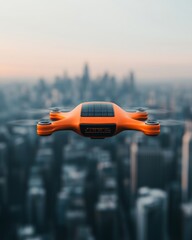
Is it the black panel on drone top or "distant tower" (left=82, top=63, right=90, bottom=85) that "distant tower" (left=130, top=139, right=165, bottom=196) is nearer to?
"distant tower" (left=82, top=63, right=90, bottom=85)

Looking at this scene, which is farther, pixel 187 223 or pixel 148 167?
pixel 148 167

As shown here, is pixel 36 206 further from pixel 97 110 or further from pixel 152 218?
pixel 97 110

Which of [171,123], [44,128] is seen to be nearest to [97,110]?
[44,128]

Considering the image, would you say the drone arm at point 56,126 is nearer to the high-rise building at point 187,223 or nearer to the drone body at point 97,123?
the drone body at point 97,123

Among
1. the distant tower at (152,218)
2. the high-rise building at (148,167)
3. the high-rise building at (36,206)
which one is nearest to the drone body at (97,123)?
the distant tower at (152,218)

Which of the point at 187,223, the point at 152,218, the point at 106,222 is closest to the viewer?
the point at 152,218

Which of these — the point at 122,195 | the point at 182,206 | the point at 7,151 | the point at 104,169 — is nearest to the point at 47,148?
the point at 7,151
